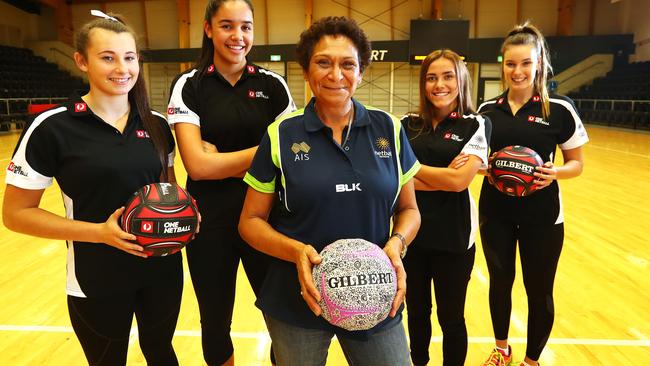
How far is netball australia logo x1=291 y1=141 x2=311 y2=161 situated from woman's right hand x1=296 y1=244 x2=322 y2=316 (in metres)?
0.25

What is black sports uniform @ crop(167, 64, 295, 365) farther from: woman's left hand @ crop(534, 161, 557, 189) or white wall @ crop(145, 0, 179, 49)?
white wall @ crop(145, 0, 179, 49)

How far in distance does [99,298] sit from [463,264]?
1403mm

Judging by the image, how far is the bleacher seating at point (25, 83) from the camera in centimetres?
1293

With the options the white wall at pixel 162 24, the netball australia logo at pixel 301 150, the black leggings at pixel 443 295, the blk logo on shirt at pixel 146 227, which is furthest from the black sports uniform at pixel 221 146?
the white wall at pixel 162 24

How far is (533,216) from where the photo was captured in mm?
2148

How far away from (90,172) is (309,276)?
76 cm

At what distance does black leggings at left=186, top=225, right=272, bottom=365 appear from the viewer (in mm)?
1818

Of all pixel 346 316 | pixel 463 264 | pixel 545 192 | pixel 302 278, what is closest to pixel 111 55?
pixel 302 278

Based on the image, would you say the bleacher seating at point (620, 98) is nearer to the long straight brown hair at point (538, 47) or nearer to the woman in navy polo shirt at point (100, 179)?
the long straight brown hair at point (538, 47)

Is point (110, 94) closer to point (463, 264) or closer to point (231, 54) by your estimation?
point (231, 54)

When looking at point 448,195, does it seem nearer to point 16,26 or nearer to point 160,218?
point 160,218

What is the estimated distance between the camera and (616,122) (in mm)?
14070

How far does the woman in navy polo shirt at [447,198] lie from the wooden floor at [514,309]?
613 mm

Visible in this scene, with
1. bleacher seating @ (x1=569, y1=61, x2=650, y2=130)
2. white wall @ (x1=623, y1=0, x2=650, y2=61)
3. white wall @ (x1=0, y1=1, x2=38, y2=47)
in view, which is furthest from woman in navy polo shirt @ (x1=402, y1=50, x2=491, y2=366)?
white wall @ (x1=0, y1=1, x2=38, y2=47)
